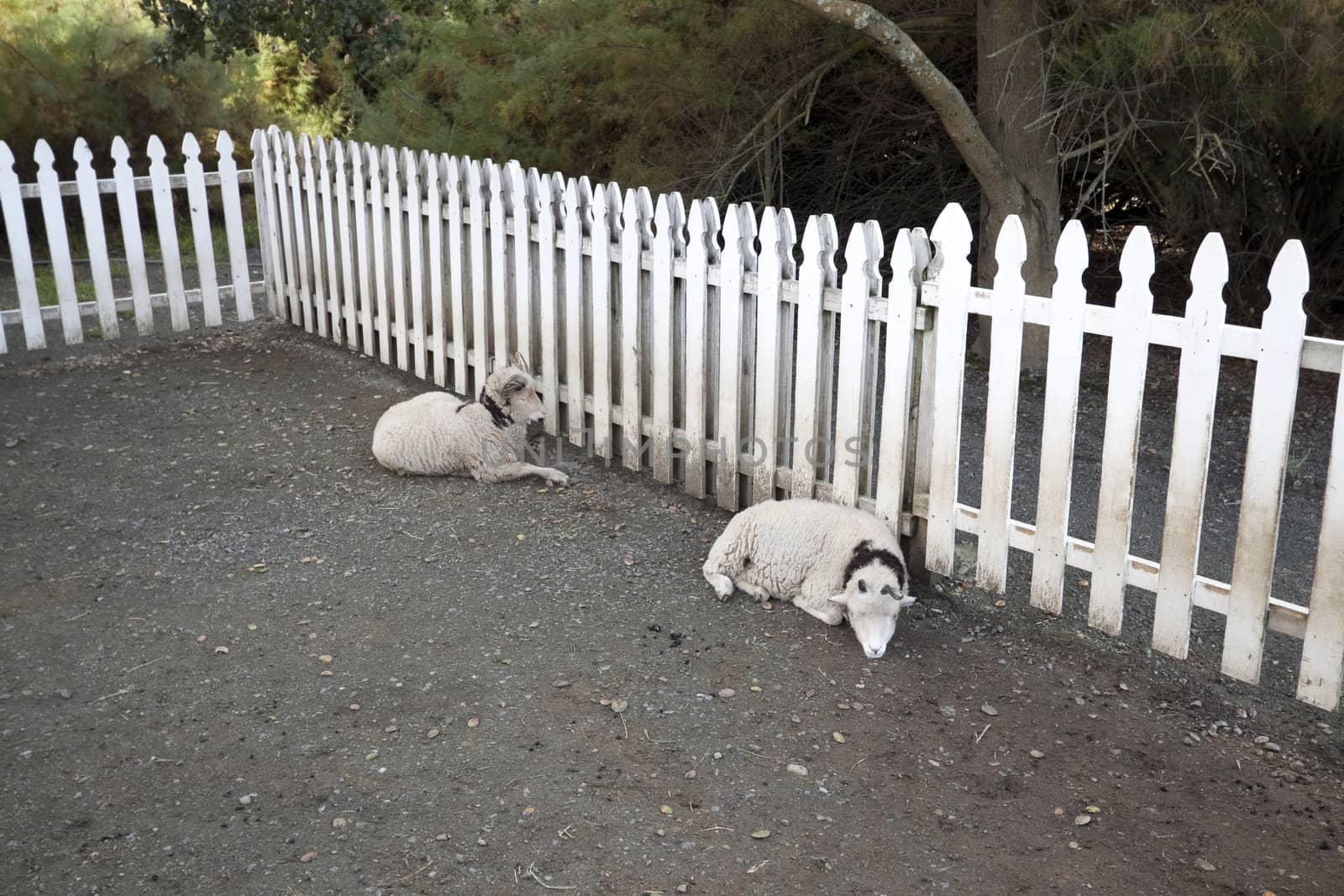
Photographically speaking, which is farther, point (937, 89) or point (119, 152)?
point (119, 152)

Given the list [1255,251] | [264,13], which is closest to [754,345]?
[1255,251]

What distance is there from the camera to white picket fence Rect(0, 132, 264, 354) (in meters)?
8.55

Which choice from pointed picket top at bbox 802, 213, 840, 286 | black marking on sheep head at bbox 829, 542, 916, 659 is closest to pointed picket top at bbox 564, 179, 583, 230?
pointed picket top at bbox 802, 213, 840, 286

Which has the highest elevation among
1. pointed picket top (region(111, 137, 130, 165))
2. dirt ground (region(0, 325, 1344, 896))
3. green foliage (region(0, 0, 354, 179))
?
green foliage (region(0, 0, 354, 179))

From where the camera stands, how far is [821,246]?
5191 millimetres

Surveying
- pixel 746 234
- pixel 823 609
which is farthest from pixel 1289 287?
pixel 746 234

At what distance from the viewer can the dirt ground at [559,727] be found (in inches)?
136

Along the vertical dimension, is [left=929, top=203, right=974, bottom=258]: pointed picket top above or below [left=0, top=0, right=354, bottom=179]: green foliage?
below

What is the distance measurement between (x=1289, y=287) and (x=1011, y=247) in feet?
3.28

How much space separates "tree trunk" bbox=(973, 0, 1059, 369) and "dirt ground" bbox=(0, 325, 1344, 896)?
3095mm

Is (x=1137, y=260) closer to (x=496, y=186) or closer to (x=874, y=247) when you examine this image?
(x=874, y=247)

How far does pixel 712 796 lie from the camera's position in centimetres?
374

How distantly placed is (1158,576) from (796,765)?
1.54 metres

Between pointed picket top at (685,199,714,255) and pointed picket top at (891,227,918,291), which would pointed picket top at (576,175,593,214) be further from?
pointed picket top at (891,227,918,291)
